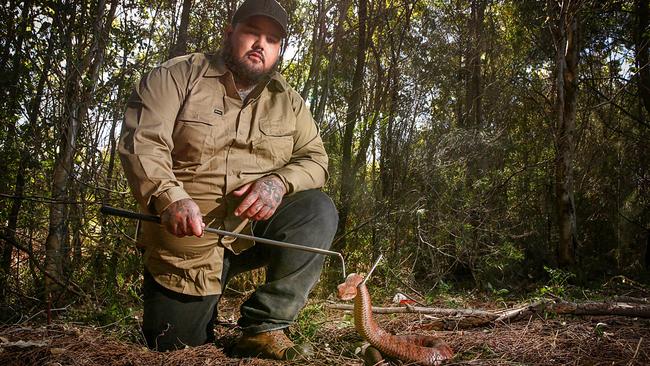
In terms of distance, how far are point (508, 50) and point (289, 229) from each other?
9.69 meters

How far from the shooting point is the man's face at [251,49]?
314 centimetres

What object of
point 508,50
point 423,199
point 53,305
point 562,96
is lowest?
point 53,305

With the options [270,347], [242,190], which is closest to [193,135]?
[242,190]

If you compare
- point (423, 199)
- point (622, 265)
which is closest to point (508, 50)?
point (622, 265)

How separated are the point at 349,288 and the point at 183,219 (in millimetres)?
906

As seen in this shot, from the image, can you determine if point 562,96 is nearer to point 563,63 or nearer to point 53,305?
point 563,63

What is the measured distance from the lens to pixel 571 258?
7.77 meters

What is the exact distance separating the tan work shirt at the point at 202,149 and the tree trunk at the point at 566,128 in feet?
19.7

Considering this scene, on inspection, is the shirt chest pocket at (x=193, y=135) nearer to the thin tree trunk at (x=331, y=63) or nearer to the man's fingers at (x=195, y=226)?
the man's fingers at (x=195, y=226)

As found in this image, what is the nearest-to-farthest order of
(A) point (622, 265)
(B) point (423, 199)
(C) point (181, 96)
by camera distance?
(C) point (181, 96) → (B) point (423, 199) → (A) point (622, 265)

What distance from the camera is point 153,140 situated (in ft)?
8.94

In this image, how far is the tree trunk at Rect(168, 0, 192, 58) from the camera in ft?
19.2

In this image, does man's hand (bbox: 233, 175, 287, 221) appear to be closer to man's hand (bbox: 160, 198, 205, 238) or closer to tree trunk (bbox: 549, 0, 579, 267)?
man's hand (bbox: 160, 198, 205, 238)

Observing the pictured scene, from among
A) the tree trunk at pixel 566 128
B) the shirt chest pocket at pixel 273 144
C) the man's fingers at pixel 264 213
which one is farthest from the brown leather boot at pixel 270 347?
the tree trunk at pixel 566 128
